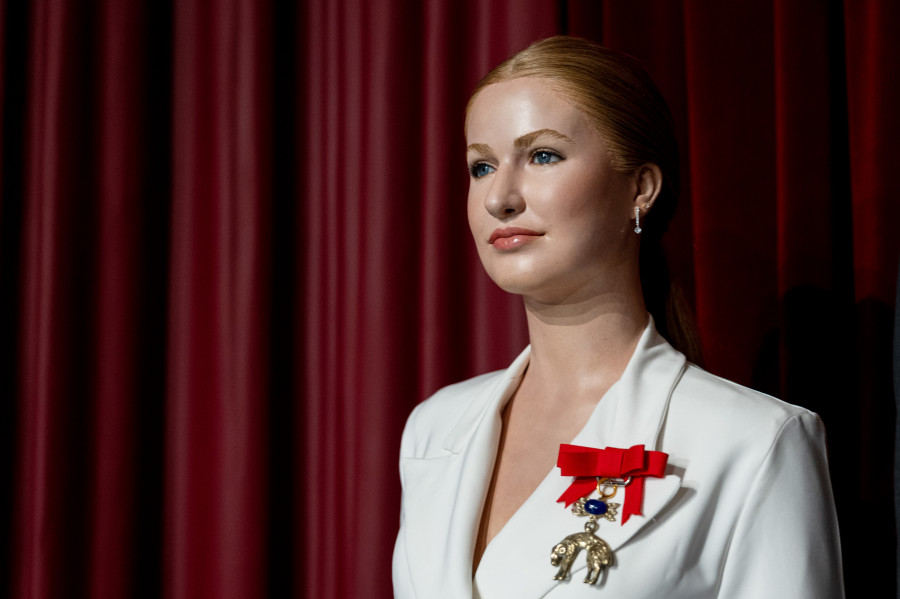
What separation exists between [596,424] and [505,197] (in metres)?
0.32

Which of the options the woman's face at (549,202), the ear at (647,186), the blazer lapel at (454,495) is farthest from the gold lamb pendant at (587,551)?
the ear at (647,186)

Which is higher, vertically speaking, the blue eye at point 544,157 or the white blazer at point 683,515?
the blue eye at point 544,157

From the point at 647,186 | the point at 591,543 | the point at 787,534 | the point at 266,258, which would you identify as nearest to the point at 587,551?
the point at 591,543

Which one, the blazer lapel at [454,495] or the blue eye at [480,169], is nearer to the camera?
the blazer lapel at [454,495]

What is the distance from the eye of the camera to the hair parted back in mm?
1183

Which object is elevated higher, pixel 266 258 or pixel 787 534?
pixel 266 258

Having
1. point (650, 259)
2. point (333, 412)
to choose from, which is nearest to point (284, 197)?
point (333, 412)

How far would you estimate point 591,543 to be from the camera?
41.5 inches

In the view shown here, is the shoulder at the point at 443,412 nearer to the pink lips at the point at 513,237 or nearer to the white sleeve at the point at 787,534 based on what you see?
the pink lips at the point at 513,237

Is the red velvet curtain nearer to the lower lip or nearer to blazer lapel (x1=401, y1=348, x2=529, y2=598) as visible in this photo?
blazer lapel (x1=401, y1=348, x2=529, y2=598)

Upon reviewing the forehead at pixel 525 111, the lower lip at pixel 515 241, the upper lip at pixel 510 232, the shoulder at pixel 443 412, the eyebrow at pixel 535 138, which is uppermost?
the forehead at pixel 525 111

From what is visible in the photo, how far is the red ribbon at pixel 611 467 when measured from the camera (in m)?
1.07

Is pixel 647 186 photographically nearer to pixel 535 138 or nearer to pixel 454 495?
pixel 535 138

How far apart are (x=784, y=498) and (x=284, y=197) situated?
49.2 inches
